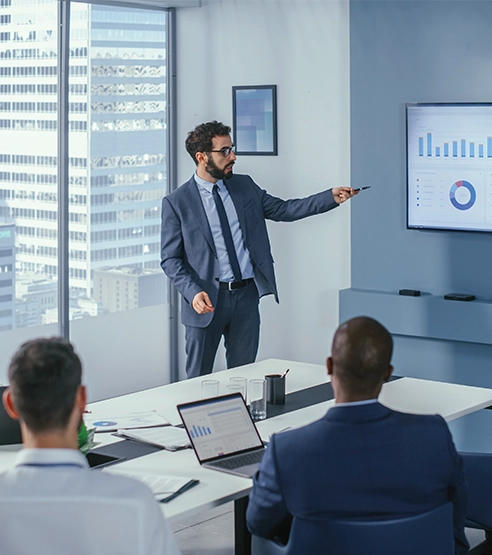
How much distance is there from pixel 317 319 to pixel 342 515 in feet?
13.9

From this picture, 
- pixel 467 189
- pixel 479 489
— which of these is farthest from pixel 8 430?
pixel 467 189

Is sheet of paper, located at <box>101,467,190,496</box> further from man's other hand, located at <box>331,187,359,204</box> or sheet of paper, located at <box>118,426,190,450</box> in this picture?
man's other hand, located at <box>331,187,359,204</box>

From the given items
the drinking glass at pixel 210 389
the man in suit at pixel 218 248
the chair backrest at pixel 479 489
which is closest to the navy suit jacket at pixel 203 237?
the man in suit at pixel 218 248

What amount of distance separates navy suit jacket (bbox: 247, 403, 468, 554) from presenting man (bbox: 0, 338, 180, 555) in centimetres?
63

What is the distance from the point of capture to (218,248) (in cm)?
543

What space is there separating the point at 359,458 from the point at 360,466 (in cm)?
2

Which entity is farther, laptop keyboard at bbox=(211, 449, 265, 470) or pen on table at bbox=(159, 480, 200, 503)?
laptop keyboard at bbox=(211, 449, 265, 470)

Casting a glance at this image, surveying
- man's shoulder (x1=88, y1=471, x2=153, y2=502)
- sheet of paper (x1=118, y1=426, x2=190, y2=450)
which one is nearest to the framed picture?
sheet of paper (x1=118, y1=426, x2=190, y2=450)

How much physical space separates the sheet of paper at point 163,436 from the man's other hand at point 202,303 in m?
1.40

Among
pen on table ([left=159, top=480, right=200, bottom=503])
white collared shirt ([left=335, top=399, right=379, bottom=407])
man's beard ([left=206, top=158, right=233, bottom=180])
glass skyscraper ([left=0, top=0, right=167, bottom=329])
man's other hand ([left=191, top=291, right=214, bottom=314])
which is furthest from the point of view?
glass skyscraper ([left=0, top=0, right=167, bottom=329])

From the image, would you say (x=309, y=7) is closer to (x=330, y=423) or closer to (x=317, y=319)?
(x=317, y=319)

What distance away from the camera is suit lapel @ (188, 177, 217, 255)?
541cm

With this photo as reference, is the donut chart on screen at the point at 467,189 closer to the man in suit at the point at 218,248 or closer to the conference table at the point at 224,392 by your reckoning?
the man in suit at the point at 218,248

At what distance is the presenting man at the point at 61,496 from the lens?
75.7 inches
